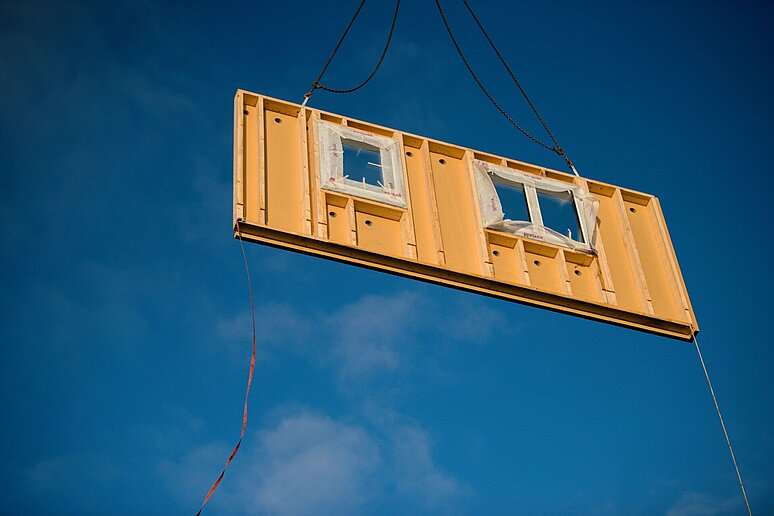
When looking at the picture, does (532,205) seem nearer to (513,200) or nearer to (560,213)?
(513,200)

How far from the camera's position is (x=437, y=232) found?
770 inches

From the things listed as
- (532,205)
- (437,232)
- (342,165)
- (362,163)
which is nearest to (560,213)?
(532,205)

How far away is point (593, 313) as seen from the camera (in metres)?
20.1

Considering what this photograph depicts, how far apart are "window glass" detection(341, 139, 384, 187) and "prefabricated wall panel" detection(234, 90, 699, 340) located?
37 cm

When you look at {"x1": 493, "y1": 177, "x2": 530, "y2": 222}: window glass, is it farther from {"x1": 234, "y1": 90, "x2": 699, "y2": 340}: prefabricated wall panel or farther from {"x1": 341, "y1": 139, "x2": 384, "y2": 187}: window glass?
{"x1": 341, "y1": 139, "x2": 384, "y2": 187}: window glass

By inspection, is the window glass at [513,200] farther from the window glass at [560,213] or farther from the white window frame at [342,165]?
the white window frame at [342,165]

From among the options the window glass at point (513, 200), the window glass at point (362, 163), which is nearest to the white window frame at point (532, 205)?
the window glass at point (513, 200)

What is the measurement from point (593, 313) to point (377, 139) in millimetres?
4871

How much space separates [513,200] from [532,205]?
0.36 meters

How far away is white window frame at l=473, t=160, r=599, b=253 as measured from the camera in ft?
67.2

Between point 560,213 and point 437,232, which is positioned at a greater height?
point 560,213

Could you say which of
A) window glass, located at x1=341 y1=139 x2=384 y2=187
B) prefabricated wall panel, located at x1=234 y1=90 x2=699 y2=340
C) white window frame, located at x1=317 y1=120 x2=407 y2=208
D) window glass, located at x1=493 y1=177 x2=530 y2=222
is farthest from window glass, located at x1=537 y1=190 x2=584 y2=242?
window glass, located at x1=341 y1=139 x2=384 y2=187

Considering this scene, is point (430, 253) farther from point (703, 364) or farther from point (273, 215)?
point (703, 364)

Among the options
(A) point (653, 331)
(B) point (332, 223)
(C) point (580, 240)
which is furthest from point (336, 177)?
(A) point (653, 331)
